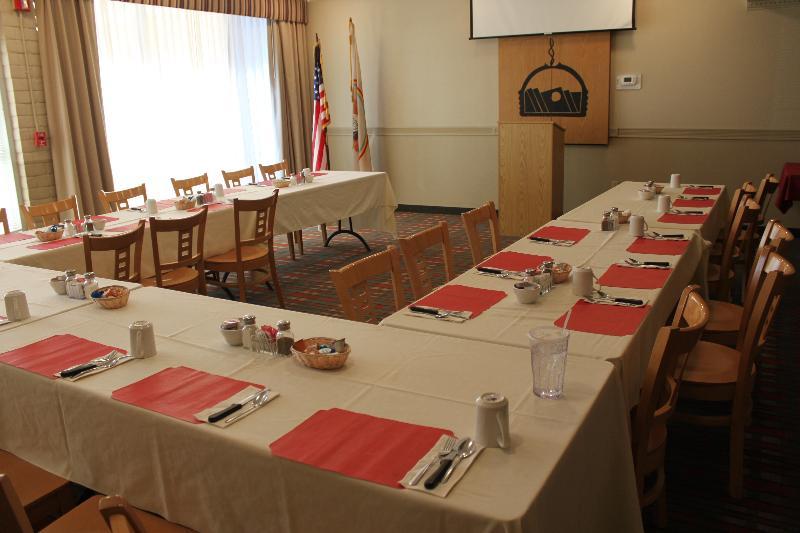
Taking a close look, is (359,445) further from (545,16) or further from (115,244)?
(545,16)

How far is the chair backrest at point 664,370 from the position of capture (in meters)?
1.96

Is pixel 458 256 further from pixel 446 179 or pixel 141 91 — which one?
pixel 141 91

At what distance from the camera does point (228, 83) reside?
824cm

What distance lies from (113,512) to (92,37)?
6243 mm

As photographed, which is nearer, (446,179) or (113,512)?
(113,512)

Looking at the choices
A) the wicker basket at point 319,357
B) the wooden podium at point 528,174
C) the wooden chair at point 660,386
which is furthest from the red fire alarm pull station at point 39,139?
the wooden chair at point 660,386

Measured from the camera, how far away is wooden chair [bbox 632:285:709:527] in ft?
6.44

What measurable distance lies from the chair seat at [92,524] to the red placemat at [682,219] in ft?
10.7

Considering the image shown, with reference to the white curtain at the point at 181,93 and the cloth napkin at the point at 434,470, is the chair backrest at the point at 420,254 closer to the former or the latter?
the cloth napkin at the point at 434,470

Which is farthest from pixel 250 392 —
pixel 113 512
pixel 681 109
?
pixel 681 109

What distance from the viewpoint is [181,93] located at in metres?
7.59

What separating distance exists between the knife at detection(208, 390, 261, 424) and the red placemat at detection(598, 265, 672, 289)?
1.62 m

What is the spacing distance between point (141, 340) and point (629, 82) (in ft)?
21.0

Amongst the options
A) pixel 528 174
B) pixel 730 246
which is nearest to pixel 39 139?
pixel 528 174
